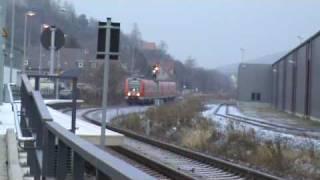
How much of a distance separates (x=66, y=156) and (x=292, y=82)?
7605 centimetres

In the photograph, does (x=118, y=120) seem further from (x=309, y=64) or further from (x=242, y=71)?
(x=242, y=71)

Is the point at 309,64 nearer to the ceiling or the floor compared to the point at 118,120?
nearer to the ceiling

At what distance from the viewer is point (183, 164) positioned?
1964 centimetres

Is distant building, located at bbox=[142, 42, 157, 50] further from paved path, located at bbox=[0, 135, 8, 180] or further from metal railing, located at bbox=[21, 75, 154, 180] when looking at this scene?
metal railing, located at bbox=[21, 75, 154, 180]

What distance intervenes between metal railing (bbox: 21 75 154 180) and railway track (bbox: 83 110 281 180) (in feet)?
21.4

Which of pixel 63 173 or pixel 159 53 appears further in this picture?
pixel 159 53

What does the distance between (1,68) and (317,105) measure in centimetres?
3700

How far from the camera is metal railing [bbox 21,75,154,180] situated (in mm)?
3892

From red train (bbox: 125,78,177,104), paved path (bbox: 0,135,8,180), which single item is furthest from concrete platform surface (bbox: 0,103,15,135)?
red train (bbox: 125,78,177,104)

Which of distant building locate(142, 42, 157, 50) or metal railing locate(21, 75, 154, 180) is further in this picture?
distant building locate(142, 42, 157, 50)

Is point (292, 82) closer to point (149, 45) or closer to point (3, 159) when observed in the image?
point (3, 159)

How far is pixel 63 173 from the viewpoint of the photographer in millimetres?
6617

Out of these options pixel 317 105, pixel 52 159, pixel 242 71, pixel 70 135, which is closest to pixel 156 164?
pixel 52 159

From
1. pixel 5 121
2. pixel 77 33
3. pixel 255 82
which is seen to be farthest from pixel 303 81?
pixel 255 82
